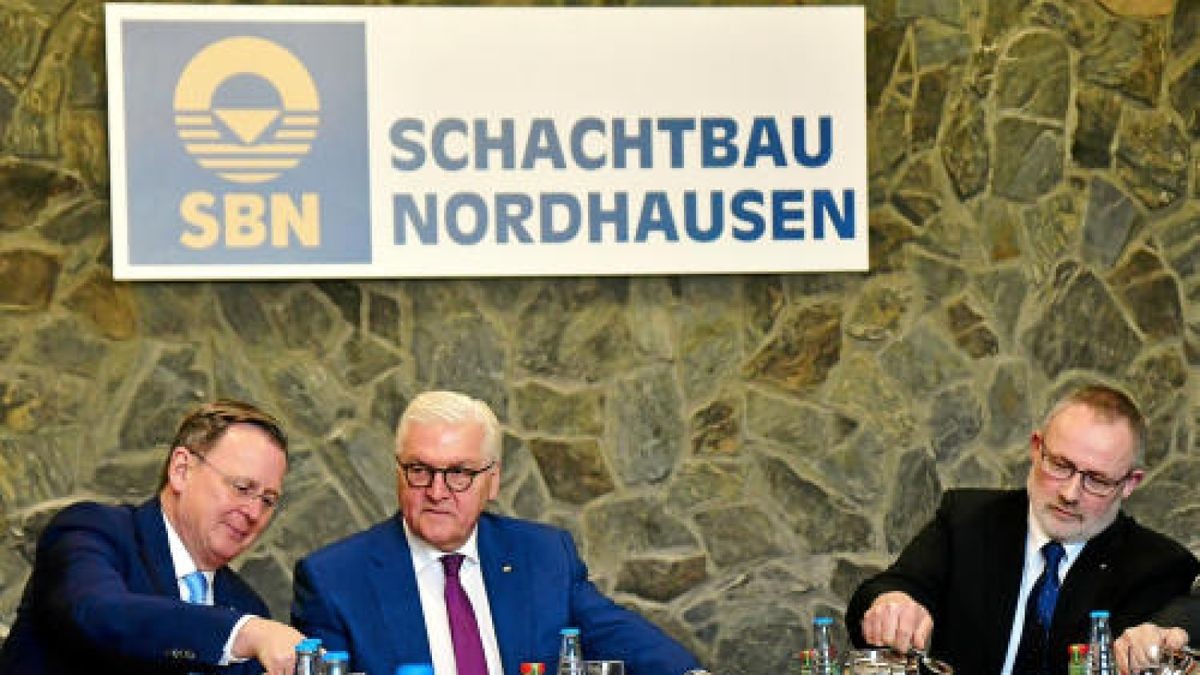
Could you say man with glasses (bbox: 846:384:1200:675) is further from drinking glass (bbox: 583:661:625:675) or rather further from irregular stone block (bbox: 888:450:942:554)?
irregular stone block (bbox: 888:450:942:554)

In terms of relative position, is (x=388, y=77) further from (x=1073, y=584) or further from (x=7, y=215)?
(x=1073, y=584)

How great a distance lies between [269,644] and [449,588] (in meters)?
0.80

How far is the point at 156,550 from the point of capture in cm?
380

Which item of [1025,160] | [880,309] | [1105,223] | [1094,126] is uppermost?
[1094,126]

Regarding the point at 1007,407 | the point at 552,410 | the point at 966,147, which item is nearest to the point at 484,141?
the point at 552,410

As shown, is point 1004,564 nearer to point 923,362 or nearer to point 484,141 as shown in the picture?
point 923,362

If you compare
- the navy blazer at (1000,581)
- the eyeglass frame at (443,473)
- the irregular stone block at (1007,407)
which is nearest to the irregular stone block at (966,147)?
the irregular stone block at (1007,407)

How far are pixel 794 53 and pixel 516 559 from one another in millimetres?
2235

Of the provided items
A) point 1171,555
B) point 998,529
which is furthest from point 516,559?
point 1171,555

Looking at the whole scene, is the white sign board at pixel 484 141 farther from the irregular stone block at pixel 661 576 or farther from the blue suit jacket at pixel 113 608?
the blue suit jacket at pixel 113 608

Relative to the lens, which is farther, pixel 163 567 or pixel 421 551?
pixel 421 551

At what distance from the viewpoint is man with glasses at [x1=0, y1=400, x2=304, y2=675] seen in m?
3.45

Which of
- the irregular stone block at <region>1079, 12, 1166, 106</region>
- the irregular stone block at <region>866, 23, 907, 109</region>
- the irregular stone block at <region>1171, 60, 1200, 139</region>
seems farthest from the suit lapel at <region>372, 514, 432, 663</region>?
the irregular stone block at <region>1171, 60, 1200, 139</region>

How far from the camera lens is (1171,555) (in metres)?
4.38
